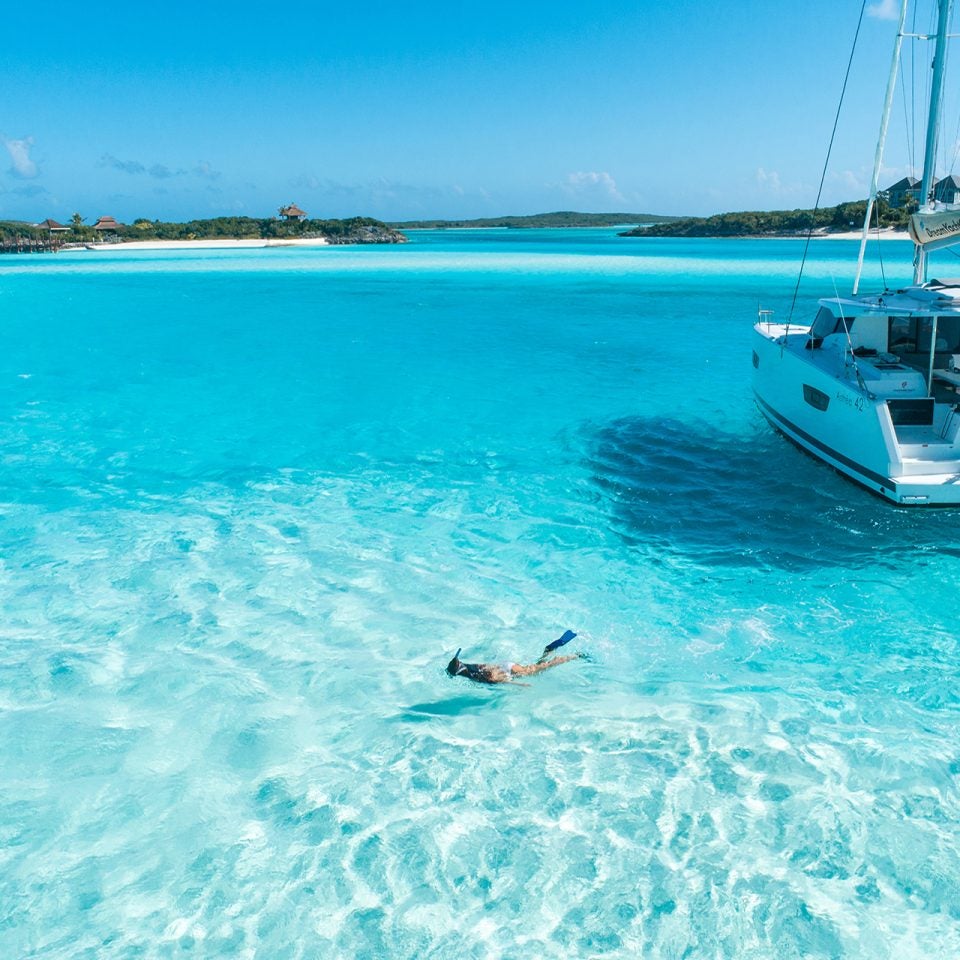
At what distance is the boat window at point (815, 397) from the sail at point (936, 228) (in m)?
3.56

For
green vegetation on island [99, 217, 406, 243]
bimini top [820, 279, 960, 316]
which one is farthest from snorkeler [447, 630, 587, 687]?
green vegetation on island [99, 217, 406, 243]

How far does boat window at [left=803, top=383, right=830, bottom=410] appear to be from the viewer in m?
13.6

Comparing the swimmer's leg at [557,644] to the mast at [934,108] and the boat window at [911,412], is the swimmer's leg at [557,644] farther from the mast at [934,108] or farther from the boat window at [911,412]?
the mast at [934,108]

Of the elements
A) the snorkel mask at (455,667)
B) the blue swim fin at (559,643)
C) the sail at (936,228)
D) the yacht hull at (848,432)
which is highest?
the sail at (936,228)

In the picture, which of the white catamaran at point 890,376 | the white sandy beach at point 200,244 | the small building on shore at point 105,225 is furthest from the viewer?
the small building on shore at point 105,225

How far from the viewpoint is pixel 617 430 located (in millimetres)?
18219

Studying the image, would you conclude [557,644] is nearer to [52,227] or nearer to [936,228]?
[936,228]

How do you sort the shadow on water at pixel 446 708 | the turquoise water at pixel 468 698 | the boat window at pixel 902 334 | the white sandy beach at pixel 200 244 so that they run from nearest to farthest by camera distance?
the turquoise water at pixel 468 698 → the shadow on water at pixel 446 708 → the boat window at pixel 902 334 → the white sandy beach at pixel 200 244

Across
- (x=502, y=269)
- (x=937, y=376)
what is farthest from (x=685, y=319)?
(x=502, y=269)

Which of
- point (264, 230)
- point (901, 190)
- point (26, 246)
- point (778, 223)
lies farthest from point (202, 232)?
point (901, 190)

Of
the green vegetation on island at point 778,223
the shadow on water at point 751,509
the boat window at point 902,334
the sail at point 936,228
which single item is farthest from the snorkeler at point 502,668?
the green vegetation on island at point 778,223

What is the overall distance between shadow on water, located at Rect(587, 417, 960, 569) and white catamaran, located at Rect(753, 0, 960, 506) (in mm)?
545

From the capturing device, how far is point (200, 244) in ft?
429

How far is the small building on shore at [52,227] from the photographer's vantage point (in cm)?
12312
